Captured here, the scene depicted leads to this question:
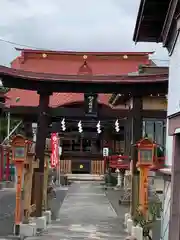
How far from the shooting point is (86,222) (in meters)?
17.2

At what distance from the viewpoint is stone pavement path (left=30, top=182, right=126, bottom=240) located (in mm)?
14219

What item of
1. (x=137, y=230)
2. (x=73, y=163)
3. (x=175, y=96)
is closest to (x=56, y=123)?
(x=137, y=230)

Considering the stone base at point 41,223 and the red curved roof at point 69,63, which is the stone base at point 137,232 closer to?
the stone base at point 41,223

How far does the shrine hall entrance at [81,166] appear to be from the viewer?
157ft

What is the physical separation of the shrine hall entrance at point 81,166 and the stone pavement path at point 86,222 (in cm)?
2198

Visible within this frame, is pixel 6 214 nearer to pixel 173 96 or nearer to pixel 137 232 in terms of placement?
pixel 137 232

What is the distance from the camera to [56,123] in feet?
67.6

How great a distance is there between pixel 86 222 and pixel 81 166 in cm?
3076

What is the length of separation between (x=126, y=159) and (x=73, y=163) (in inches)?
735

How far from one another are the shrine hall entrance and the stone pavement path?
21981 millimetres

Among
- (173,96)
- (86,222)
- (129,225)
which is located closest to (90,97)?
(129,225)

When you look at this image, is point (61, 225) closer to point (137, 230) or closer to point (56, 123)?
point (137, 230)

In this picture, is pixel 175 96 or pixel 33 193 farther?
pixel 33 193

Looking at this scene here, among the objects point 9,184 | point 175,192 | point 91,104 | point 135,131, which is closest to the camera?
point 175,192
